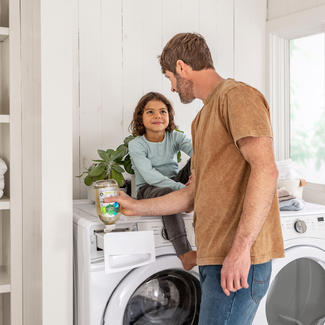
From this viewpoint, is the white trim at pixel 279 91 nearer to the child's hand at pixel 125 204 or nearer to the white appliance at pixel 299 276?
the white appliance at pixel 299 276

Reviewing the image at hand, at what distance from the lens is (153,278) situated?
1.83 m

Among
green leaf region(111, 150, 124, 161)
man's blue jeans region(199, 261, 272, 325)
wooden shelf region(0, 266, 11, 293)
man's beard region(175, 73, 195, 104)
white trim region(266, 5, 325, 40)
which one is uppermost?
white trim region(266, 5, 325, 40)

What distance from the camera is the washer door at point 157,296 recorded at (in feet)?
5.58

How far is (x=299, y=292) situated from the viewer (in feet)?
7.23

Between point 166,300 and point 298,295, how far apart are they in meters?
0.72

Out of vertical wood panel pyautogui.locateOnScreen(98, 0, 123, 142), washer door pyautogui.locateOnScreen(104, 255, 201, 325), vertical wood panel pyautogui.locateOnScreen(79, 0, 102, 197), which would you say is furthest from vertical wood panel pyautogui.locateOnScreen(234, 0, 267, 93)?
washer door pyautogui.locateOnScreen(104, 255, 201, 325)

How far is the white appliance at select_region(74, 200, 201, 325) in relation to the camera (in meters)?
1.69

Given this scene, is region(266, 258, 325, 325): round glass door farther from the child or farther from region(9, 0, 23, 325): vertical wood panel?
region(9, 0, 23, 325): vertical wood panel

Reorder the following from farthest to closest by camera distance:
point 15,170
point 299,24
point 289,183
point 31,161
→ point 299,24, point 289,183, point 15,170, point 31,161

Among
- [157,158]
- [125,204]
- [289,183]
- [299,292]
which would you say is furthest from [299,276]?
[125,204]

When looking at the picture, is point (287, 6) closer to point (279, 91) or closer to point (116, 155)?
point (279, 91)

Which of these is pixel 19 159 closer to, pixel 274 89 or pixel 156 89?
pixel 156 89

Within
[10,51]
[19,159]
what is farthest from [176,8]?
[19,159]

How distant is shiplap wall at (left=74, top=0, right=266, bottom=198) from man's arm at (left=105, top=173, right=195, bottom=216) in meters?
0.69
